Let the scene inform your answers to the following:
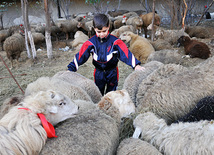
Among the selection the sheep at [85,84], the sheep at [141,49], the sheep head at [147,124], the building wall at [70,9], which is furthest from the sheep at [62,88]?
the building wall at [70,9]

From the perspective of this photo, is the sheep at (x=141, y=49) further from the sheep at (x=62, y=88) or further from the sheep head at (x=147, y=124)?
the sheep head at (x=147, y=124)

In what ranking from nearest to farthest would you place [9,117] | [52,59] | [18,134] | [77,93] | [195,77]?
[18,134]
[9,117]
[195,77]
[77,93]
[52,59]

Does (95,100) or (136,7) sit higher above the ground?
(136,7)

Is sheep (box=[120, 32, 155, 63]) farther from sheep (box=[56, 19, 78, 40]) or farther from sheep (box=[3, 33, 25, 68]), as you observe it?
sheep (box=[56, 19, 78, 40])

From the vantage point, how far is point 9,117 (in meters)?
1.60

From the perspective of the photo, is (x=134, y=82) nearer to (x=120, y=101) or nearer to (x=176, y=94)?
(x=176, y=94)

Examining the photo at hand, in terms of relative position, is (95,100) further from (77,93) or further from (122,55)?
(122,55)

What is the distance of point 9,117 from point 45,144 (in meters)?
0.40

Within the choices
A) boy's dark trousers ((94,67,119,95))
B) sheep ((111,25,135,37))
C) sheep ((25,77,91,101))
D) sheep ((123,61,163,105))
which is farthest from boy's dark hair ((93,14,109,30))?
sheep ((111,25,135,37))

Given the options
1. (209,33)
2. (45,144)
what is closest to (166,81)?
(45,144)

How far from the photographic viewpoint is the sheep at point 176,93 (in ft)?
8.02

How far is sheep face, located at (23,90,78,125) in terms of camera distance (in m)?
1.76

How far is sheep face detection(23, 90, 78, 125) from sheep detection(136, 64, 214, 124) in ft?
3.62

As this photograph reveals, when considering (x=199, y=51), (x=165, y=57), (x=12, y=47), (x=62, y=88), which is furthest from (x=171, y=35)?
(x=62, y=88)
